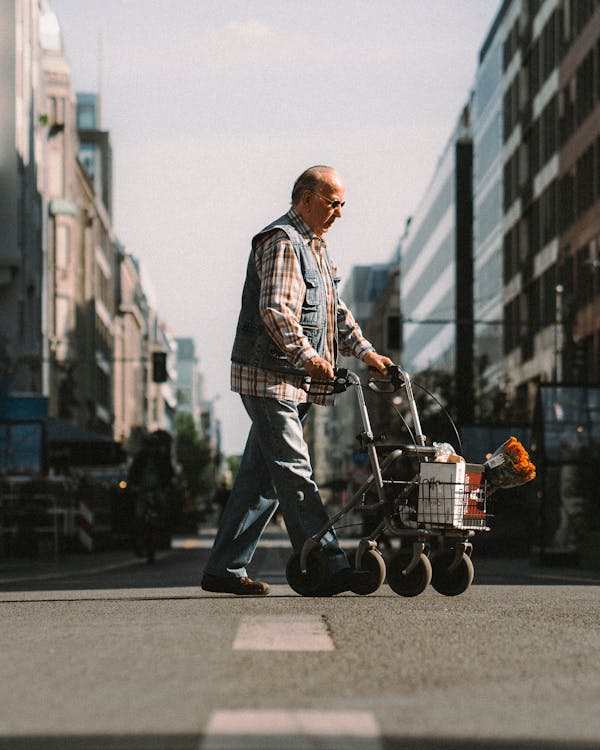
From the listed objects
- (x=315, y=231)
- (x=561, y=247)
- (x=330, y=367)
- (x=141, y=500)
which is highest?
(x=561, y=247)

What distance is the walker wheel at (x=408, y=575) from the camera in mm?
8867

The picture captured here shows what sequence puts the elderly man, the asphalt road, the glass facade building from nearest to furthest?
1. the asphalt road
2. the elderly man
3. the glass facade building

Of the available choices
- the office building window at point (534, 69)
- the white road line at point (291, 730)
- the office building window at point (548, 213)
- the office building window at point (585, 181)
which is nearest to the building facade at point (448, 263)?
the office building window at point (548, 213)

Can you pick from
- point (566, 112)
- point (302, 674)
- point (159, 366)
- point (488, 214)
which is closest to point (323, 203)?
point (302, 674)

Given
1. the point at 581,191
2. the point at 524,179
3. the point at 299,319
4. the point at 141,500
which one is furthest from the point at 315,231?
the point at 524,179

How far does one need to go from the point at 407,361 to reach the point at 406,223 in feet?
47.6

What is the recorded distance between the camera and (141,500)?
2469 centimetres

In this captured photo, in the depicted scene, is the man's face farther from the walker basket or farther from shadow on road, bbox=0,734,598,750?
shadow on road, bbox=0,734,598,750

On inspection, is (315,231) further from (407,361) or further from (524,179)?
(407,361)

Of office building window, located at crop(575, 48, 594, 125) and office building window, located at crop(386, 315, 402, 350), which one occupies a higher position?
office building window, located at crop(575, 48, 594, 125)

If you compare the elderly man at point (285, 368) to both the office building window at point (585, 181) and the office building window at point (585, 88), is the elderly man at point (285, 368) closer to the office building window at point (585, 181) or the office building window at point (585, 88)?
the office building window at point (585, 181)

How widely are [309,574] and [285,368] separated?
101cm

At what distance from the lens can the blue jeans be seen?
8867mm

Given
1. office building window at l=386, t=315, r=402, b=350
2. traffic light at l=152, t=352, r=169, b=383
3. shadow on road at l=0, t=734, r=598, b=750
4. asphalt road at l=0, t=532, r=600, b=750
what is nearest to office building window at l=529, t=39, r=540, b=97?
traffic light at l=152, t=352, r=169, b=383
